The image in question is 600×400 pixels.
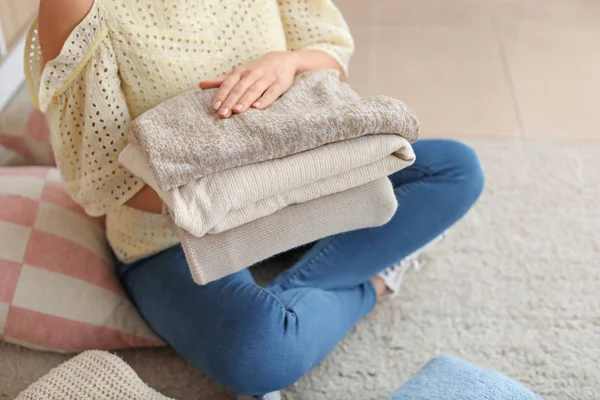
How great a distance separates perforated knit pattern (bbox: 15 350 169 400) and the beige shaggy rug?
20cm

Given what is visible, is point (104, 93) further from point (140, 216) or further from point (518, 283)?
point (518, 283)

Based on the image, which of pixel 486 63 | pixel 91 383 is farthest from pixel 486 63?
pixel 91 383

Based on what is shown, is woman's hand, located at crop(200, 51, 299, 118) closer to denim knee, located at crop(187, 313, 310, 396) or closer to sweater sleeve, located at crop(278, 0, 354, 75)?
sweater sleeve, located at crop(278, 0, 354, 75)

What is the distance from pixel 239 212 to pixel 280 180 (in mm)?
60

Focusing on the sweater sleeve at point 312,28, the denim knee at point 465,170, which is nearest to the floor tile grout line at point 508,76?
the denim knee at point 465,170

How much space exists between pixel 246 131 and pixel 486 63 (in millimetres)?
1321

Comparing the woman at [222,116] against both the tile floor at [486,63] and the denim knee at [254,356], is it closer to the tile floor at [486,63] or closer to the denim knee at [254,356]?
the denim knee at [254,356]

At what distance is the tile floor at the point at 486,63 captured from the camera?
5.38 feet

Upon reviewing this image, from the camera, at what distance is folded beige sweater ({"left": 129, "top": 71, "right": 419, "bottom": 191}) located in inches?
27.4

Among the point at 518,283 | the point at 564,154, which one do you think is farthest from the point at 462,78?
the point at 518,283

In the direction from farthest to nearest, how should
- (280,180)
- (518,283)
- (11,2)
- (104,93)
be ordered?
(11,2) < (518,283) < (104,93) < (280,180)

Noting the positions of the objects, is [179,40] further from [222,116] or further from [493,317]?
[493,317]

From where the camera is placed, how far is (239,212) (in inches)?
29.1

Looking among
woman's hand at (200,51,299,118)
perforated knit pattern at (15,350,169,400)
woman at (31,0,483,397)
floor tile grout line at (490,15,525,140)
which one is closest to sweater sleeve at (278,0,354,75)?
woman at (31,0,483,397)
